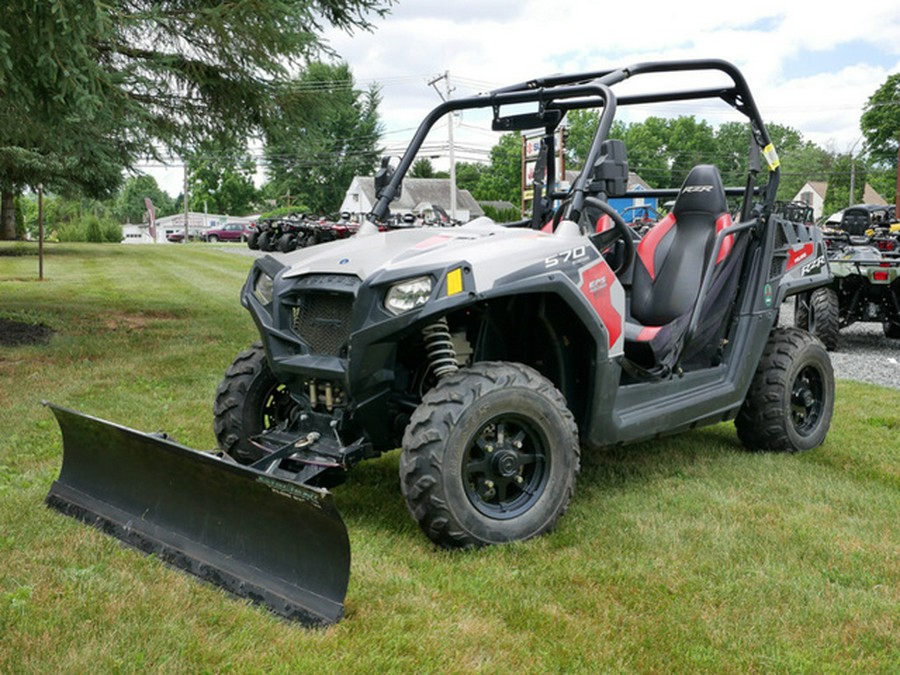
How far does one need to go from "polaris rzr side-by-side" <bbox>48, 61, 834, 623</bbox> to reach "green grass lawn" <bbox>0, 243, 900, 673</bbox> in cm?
19

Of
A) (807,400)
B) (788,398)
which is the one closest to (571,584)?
(788,398)

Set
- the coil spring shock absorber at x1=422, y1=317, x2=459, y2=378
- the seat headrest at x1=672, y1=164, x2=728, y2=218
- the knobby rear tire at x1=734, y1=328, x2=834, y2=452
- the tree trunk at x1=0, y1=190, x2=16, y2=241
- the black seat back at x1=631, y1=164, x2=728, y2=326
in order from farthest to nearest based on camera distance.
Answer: the tree trunk at x1=0, y1=190, x2=16, y2=241 → the knobby rear tire at x1=734, y1=328, x2=834, y2=452 → the seat headrest at x1=672, y1=164, x2=728, y2=218 → the black seat back at x1=631, y1=164, x2=728, y2=326 → the coil spring shock absorber at x1=422, y1=317, x2=459, y2=378

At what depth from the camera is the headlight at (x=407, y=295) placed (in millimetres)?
3805

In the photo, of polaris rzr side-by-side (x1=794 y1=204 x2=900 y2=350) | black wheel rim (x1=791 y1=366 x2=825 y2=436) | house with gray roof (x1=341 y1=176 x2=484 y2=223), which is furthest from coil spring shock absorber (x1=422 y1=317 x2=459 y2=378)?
house with gray roof (x1=341 y1=176 x2=484 y2=223)

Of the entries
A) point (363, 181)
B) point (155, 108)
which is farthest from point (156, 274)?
point (363, 181)

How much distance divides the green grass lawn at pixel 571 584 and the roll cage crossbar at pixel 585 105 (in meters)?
1.51

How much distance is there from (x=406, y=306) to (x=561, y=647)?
1449 millimetres

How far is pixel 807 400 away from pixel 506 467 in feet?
8.98

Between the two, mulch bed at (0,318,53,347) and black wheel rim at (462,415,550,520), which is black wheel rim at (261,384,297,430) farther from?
mulch bed at (0,318,53,347)

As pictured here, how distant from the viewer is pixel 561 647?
3111 mm

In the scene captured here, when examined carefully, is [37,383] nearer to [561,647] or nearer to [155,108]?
[155,108]

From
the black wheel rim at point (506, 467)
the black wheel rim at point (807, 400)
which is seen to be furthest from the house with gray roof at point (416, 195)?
the black wheel rim at point (506, 467)

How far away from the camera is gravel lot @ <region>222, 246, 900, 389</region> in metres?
8.99

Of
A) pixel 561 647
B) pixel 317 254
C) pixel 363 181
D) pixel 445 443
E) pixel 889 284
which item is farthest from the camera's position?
pixel 363 181
